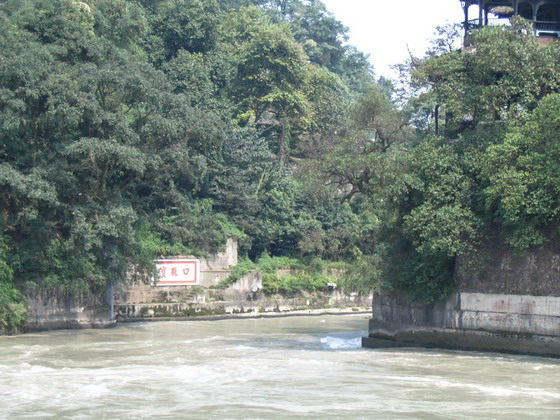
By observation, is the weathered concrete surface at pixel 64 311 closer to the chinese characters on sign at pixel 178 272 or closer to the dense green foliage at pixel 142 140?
the dense green foliage at pixel 142 140

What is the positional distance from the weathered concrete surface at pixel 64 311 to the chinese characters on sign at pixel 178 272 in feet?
12.4

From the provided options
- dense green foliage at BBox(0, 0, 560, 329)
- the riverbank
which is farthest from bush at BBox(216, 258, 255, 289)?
the riverbank

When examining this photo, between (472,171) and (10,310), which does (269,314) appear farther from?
(472,171)

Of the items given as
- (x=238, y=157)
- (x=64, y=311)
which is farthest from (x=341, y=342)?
(x=238, y=157)

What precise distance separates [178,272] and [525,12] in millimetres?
17010

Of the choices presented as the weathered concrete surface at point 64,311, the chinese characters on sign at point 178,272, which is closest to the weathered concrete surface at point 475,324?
the weathered concrete surface at point 64,311

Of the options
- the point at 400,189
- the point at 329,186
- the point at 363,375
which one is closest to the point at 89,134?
the point at 329,186

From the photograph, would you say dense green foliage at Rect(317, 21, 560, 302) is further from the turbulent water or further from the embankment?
the turbulent water

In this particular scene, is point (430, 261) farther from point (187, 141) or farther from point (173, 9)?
point (173, 9)

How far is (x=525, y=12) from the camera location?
27844 millimetres

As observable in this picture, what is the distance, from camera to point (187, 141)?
29.4 m

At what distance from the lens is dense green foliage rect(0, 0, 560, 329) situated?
20.7 metres

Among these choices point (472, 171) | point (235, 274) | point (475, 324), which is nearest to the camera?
point (475, 324)

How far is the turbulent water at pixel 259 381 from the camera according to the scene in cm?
1288
